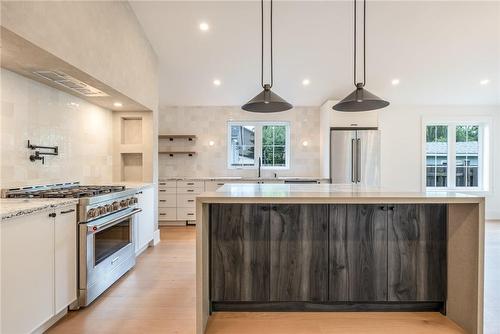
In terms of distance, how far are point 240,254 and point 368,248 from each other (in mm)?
1028

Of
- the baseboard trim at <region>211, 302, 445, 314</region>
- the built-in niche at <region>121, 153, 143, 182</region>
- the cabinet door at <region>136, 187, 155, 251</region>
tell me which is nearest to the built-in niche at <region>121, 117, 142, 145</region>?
the built-in niche at <region>121, 153, 143, 182</region>

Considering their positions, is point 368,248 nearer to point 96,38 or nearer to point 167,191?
point 96,38

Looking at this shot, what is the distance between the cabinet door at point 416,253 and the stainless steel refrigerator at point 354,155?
298 cm

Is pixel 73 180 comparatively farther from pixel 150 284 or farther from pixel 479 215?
pixel 479 215

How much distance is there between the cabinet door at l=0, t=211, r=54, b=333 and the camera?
166 centimetres

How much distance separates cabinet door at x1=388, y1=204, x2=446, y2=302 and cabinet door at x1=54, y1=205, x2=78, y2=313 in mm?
2524

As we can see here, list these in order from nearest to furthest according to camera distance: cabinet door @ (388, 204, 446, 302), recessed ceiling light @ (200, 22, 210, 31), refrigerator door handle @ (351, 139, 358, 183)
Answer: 1. cabinet door @ (388, 204, 446, 302)
2. recessed ceiling light @ (200, 22, 210, 31)
3. refrigerator door handle @ (351, 139, 358, 183)

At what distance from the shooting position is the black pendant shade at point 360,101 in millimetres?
2514

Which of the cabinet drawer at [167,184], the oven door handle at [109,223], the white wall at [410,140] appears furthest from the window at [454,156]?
the oven door handle at [109,223]

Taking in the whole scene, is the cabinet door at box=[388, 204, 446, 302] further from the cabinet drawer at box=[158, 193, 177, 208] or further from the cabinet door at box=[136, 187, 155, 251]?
the cabinet drawer at box=[158, 193, 177, 208]

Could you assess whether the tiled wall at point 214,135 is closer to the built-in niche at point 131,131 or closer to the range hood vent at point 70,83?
the built-in niche at point 131,131

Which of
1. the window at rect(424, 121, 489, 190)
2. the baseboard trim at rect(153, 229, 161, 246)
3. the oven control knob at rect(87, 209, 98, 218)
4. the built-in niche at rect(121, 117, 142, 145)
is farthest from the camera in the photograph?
the window at rect(424, 121, 489, 190)

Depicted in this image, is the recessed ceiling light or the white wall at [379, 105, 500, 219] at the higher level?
the recessed ceiling light

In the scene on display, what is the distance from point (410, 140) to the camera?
5.92 m
